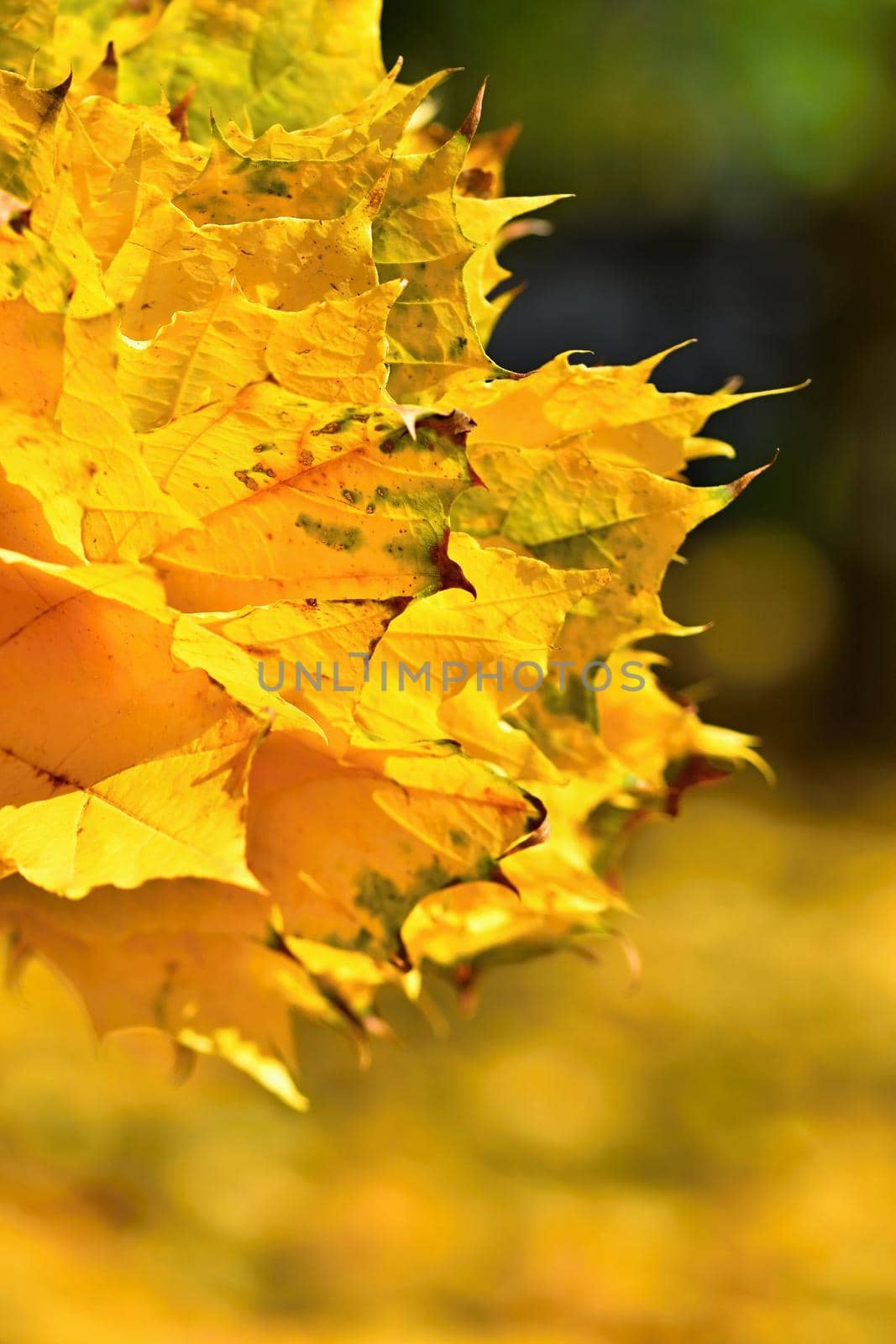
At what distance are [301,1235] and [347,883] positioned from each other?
2.31ft

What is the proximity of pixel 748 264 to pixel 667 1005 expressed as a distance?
3.25ft

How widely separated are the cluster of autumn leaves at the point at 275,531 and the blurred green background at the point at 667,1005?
7 centimetres

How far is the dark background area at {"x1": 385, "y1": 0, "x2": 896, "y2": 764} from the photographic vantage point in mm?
1328

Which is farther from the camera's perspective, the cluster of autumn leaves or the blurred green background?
the blurred green background

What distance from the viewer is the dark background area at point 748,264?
133 centimetres

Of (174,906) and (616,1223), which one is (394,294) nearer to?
(174,906)

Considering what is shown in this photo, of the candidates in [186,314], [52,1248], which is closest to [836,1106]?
[52,1248]

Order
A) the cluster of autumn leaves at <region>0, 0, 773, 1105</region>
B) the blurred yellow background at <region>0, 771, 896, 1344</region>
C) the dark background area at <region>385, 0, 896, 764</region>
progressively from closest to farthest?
the cluster of autumn leaves at <region>0, 0, 773, 1105</region> < the blurred yellow background at <region>0, 771, 896, 1344</region> < the dark background area at <region>385, 0, 896, 764</region>

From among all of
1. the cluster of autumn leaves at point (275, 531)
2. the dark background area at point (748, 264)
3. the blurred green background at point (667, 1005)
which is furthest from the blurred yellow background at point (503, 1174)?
the dark background area at point (748, 264)

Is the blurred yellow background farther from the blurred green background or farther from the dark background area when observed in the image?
the dark background area

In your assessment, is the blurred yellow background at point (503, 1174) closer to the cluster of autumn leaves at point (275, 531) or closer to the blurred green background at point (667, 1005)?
the blurred green background at point (667, 1005)

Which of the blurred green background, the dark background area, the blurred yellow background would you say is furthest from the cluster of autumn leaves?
the dark background area

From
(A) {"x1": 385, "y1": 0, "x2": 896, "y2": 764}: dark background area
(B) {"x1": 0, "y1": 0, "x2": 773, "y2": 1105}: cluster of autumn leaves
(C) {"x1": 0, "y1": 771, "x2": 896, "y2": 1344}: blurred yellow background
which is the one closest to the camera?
(B) {"x1": 0, "y1": 0, "x2": 773, "y2": 1105}: cluster of autumn leaves

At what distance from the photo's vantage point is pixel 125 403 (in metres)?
0.16
